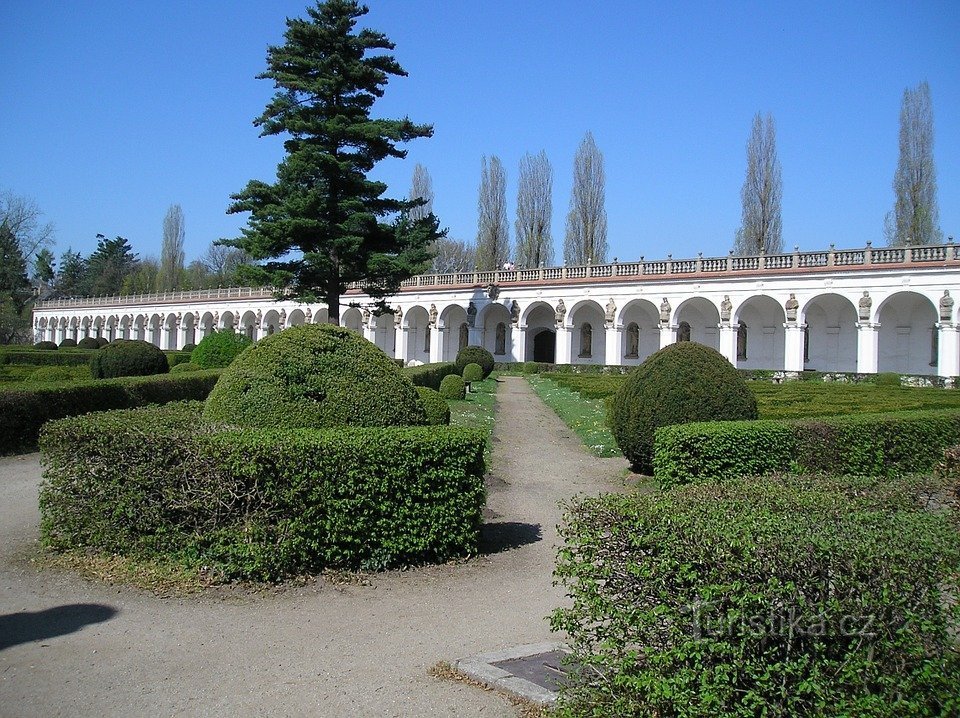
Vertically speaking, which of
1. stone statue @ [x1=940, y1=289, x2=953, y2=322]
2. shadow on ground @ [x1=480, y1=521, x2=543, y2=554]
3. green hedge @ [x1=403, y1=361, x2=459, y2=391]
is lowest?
shadow on ground @ [x1=480, y1=521, x2=543, y2=554]

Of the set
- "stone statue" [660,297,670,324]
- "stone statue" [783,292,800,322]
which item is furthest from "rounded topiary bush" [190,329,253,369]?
"stone statue" [783,292,800,322]

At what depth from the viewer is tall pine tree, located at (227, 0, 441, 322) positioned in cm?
2912

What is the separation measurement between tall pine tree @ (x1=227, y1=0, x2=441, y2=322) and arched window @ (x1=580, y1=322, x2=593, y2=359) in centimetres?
1877

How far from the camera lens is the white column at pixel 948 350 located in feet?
104

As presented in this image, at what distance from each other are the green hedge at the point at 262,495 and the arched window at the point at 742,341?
36.4 metres

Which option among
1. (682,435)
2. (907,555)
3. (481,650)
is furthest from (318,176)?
(907,555)

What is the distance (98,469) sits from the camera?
6918mm


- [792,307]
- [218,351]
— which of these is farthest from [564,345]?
[218,351]

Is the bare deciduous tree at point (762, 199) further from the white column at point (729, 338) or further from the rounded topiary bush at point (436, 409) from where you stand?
the rounded topiary bush at point (436, 409)

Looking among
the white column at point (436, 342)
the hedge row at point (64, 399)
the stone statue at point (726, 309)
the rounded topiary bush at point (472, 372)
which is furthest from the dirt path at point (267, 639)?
the white column at point (436, 342)

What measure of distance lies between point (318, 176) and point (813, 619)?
95.3ft

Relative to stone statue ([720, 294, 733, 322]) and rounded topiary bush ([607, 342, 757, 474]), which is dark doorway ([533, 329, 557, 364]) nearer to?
stone statue ([720, 294, 733, 322])

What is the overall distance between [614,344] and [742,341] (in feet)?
22.6

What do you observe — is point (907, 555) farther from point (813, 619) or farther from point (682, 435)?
point (682, 435)
